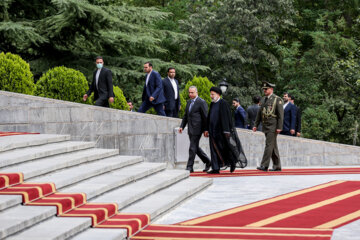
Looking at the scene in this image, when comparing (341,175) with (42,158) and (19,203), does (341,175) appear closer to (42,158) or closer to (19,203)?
(42,158)

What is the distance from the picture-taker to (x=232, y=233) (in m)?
7.07

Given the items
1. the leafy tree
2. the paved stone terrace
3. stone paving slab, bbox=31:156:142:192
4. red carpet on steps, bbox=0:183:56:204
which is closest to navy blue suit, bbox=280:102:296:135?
the paved stone terrace

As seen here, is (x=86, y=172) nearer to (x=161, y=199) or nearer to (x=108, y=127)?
(x=161, y=199)

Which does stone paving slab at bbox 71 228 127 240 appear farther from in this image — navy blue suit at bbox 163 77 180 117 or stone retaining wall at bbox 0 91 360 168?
navy blue suit at bbox 163 77 180 117

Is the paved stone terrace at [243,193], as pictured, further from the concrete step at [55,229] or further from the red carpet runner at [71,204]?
the concrete step at [55,229]

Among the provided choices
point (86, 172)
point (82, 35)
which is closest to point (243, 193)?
point (86, 172)

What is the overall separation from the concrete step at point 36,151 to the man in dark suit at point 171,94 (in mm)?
3688

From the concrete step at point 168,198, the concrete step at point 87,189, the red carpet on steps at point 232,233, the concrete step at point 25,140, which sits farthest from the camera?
the concrete step at point 25,140

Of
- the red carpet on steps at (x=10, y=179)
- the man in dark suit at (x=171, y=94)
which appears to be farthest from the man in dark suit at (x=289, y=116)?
the red carpet on steps at (x=10, y=179)

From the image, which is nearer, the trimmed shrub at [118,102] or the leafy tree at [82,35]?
the trimmed shrub at [118,102]

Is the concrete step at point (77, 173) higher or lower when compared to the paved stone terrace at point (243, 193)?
higher

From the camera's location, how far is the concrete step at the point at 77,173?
716cm

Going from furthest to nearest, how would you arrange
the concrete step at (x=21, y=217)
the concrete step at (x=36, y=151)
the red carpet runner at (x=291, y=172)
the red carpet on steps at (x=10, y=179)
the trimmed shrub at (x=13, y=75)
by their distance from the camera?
the trimmed shrub at (x=13, y=75), the red carpet runner at (x=291, y=172), the concrete step at (x=36, y=151), the red carpet on steps at (x=10, y=179), the concrete step at (x=21, y=217)

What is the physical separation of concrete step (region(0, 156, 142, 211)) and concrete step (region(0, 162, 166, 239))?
0.07 metres
